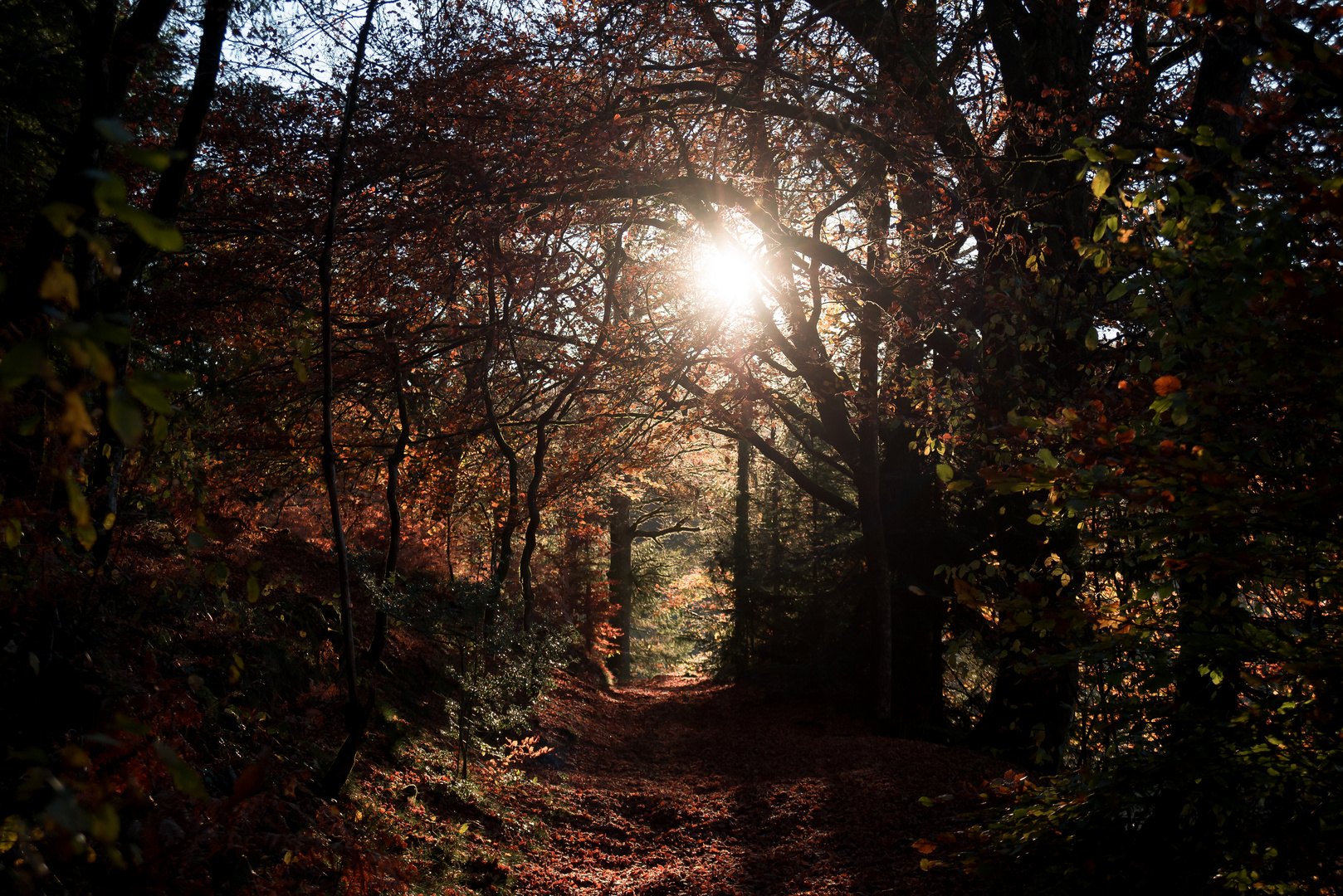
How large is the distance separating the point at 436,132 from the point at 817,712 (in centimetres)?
1079

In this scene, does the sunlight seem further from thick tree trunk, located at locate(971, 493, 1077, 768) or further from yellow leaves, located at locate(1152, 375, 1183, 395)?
yellow leaves, located at locate(1152, 375, 1183, 395)

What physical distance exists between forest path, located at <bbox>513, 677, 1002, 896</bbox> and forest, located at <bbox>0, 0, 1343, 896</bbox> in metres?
0.07

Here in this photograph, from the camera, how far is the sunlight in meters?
9.66

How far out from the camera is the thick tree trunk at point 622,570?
20.5 m

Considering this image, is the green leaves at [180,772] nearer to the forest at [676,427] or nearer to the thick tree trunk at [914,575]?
the forest at [676,427]

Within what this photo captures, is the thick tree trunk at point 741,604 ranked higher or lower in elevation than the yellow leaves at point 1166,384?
lower

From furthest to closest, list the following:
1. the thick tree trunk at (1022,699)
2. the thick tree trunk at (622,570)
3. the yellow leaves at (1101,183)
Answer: the thick tree trunk at (622,570)
the thick tree trunk at (1022,699)
the yellow leaves at (1101,183)

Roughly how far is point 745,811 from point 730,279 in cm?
648

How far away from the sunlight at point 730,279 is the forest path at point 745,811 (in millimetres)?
5955

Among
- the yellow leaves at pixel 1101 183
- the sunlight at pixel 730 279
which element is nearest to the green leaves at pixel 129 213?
the yellow leaves at pixel 1101 183

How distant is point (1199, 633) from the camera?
2535 millimetres

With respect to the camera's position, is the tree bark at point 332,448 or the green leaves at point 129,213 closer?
the green leaves at point 129,213

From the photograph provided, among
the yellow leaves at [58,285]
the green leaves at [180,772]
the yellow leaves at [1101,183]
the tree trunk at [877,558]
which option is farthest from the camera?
the tree trunk at [877,558]

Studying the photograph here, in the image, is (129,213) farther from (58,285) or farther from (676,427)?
(676,427)
